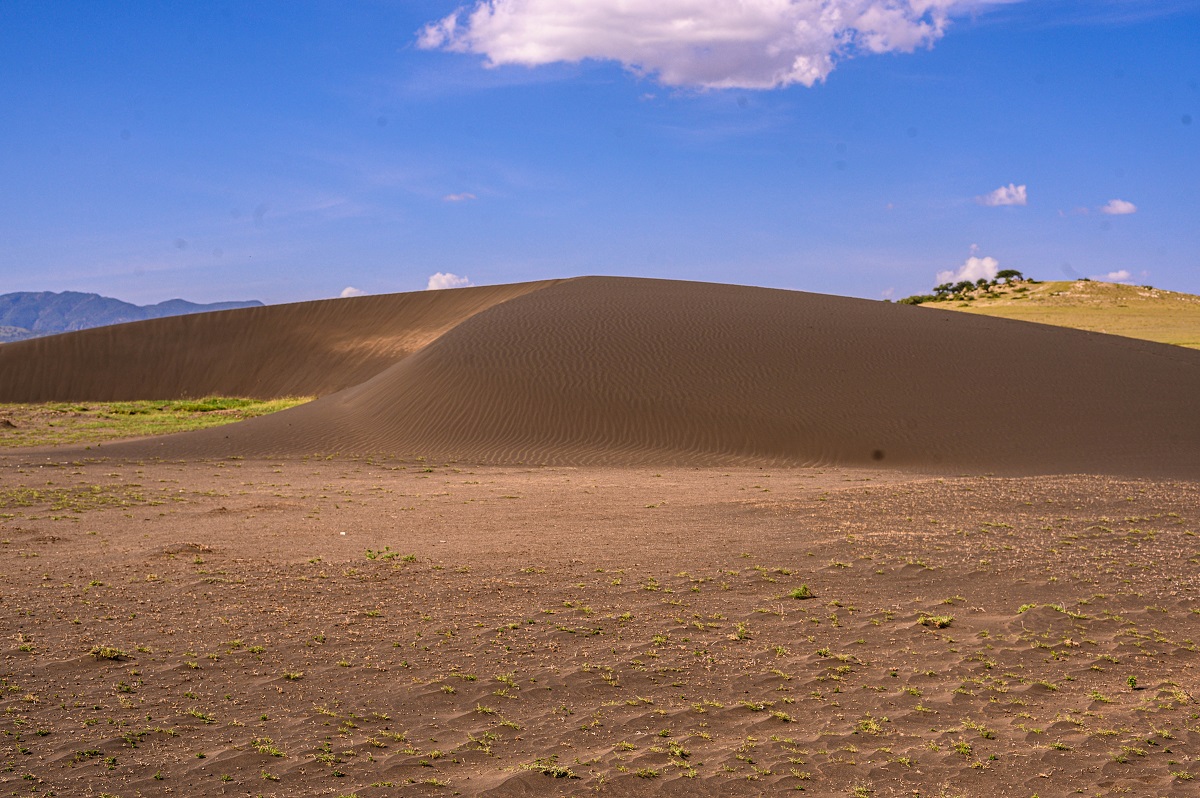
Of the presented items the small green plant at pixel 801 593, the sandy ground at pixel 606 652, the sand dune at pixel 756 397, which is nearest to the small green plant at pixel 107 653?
the sandy ground at pixel 606 652

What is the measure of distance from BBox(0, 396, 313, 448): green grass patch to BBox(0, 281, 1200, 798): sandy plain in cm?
509

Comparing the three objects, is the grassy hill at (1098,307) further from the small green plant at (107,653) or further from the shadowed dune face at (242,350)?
the small green plant at (107,653)

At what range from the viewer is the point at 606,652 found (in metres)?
8.10

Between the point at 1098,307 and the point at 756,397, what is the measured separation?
5639 cm

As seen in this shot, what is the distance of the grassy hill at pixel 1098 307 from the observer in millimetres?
59000

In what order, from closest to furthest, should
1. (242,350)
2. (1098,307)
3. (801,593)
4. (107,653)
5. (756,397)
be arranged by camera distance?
(107,653)
(801,593)
(756,397)
(242,350)
(1098,307)

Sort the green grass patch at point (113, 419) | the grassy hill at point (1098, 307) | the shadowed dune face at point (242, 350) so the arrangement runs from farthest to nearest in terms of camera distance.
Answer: the grassy hill at point (1098, 307), the shadowed dune face at point (242, 350), the green grass patch at point (113, 419)

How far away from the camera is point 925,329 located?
3566 cm

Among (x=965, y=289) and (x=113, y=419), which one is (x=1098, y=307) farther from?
(x=113, y=419)

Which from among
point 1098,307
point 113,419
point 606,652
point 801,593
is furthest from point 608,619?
point 1098,307

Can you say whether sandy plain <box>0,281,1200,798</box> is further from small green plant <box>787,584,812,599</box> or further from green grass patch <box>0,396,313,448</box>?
green grass patch <box>0,396,313,448</box>

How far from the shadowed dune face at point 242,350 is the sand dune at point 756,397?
1328 centimetres

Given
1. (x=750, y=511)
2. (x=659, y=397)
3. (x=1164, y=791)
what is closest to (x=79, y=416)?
(x=659, y=397)

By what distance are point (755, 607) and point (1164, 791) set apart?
4.20 meters
